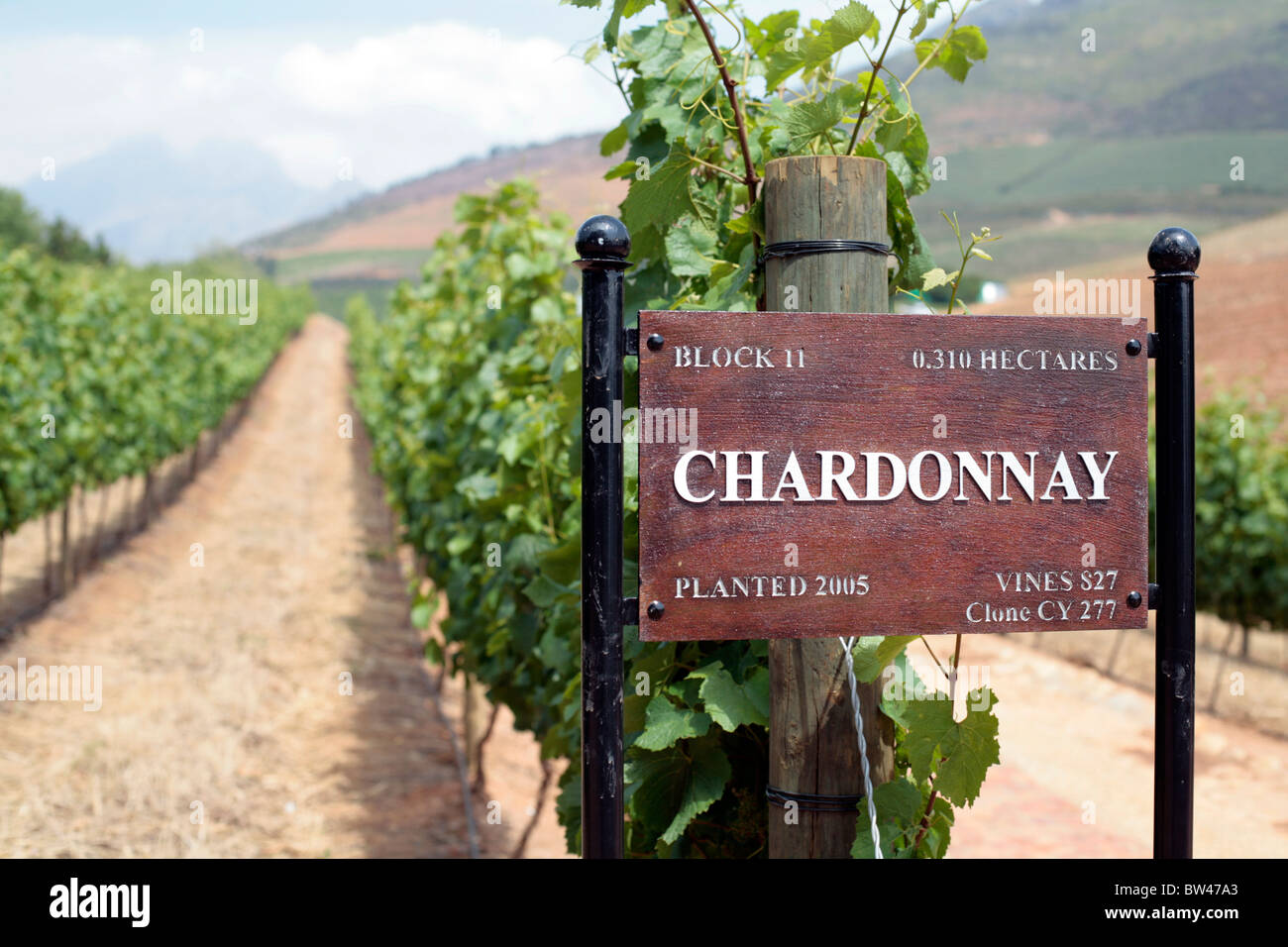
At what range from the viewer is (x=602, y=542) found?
156cm

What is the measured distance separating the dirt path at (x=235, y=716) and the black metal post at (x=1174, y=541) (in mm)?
5349

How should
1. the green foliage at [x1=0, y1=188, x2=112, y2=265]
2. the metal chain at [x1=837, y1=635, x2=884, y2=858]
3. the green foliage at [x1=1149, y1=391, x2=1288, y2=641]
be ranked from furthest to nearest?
the green foliage at [x1=0, y1=188, x2=112, y2=265] < the green foliage at [x1=1149, y1=391, x2=1288, y2=641] < the metal chain at [x1=837, y1=635, x2=884, y2=858]

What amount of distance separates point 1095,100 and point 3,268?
14028cm

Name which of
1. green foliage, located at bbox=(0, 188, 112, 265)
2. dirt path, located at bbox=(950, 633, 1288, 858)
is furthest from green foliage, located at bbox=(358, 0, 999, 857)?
green foliage, located at bbox=(0, 188, 112, 265)

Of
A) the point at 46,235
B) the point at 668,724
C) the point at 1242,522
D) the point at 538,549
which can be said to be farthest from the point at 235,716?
the point at 46,235

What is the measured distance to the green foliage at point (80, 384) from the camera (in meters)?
9.70

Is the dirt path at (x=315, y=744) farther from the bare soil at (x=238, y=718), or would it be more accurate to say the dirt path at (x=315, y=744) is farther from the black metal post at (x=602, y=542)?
the black metal post at (x=602, y=542)

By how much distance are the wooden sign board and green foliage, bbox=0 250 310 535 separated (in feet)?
30.3

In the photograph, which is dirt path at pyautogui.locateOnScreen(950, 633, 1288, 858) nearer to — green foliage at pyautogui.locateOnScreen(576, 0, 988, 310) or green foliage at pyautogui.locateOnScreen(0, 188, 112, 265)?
green foliage at pyautogui.locateOnScreen(576, 0, 988, 310)

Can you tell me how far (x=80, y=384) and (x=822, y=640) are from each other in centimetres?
1170

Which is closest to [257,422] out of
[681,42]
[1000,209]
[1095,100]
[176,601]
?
[176,601]

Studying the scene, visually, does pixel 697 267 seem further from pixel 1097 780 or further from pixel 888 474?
pixel 1097 780

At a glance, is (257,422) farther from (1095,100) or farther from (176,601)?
(1095,100)

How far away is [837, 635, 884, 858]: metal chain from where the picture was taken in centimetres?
166
